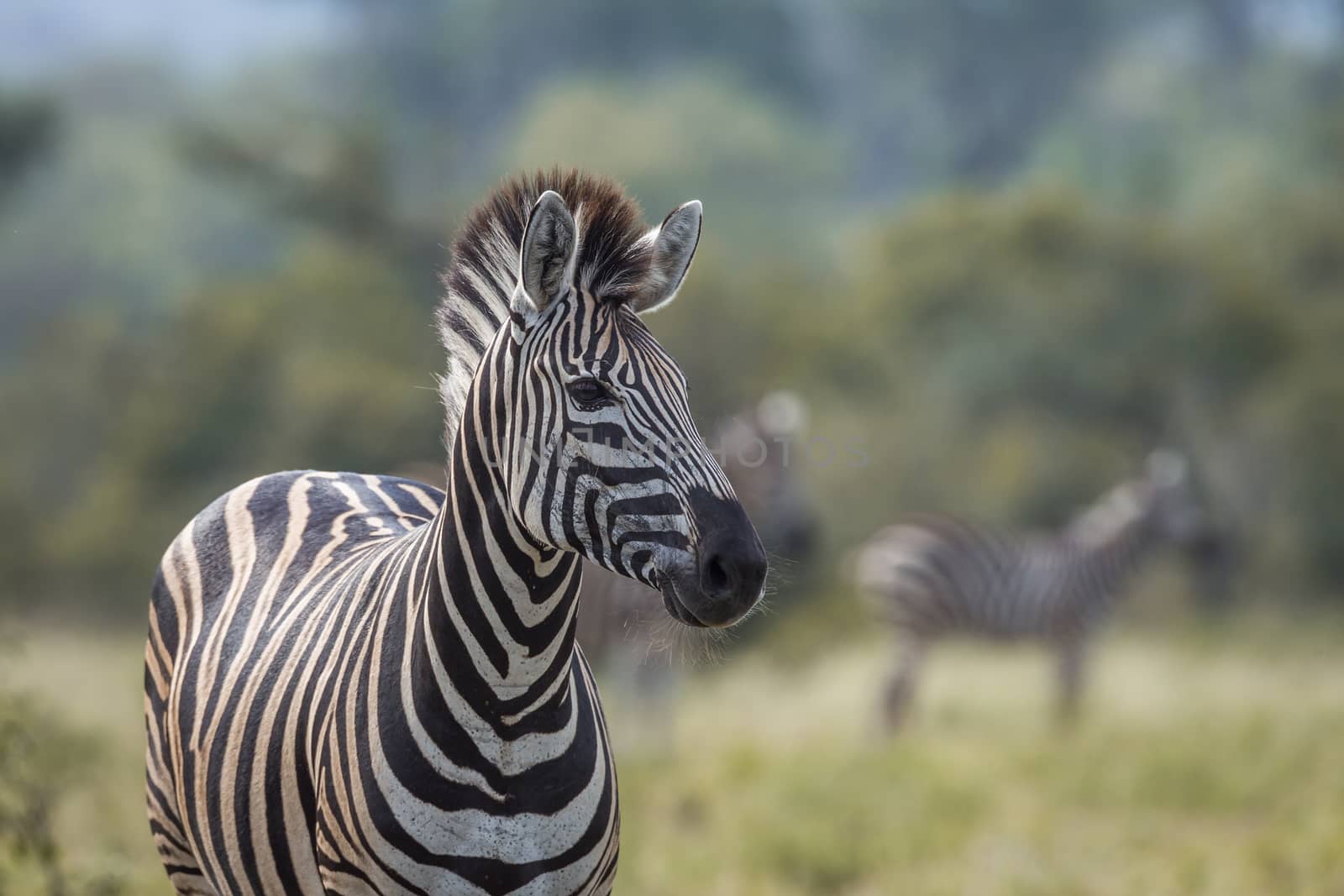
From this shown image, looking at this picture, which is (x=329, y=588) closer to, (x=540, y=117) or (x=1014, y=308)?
(x=1014, y=308)

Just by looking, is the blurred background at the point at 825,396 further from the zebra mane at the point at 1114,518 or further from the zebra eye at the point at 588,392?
the zebra mane at the point at 1114,518

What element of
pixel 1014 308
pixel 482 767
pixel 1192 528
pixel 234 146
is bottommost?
pixel 482 767

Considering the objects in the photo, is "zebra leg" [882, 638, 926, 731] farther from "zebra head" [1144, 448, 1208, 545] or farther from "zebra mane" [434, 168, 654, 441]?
"zebra mane" [434, 168, 654, 441]

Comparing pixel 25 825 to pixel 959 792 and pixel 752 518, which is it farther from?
pixel 752 518

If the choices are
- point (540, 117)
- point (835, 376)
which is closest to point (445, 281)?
point (835, 376)

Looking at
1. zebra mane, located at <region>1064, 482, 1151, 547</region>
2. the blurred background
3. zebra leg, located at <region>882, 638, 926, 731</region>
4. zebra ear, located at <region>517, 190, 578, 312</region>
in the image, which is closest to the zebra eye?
zebra ear, located at <region>517, 190, 578, 312</region>

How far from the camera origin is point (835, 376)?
912 inches

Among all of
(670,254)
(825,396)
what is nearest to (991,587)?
(670,254)

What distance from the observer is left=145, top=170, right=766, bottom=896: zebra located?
8.44 ft

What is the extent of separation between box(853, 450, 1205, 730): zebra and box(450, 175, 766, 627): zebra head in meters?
9.14

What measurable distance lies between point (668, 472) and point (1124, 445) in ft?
62.7

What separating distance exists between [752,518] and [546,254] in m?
7.97

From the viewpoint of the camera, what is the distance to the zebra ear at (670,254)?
113 inches

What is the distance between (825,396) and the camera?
73.3ft
